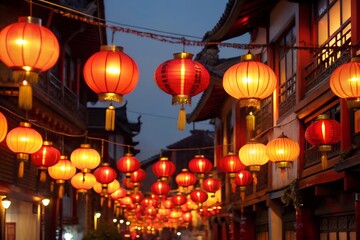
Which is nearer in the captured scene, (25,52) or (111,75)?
(25,52)

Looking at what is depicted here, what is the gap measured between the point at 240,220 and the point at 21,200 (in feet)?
29.4

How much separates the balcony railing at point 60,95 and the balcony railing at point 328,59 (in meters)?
7.33

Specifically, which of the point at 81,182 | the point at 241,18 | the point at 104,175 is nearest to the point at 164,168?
the point at 104,175

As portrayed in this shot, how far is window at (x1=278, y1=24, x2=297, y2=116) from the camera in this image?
1811 centimetres

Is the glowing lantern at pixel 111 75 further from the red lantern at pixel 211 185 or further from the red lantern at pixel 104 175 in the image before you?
the red lantern at pixel 211 185

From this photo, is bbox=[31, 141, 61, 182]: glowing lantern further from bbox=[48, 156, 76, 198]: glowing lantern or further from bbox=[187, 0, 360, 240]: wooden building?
bbox=[187, 0, 360, 240]: wooden building

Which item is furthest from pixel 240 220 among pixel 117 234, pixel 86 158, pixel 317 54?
pixel 317 54

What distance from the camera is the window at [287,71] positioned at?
713 inches

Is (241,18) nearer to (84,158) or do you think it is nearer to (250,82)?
(84,158)

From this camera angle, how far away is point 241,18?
2059 cm

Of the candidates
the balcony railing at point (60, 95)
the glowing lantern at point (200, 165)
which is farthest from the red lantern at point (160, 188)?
the glowing lantern at point (200, 165)

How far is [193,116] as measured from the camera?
110 feet

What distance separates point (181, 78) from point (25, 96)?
321cm

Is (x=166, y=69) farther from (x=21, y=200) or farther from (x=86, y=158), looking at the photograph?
(x=21, y=200)
